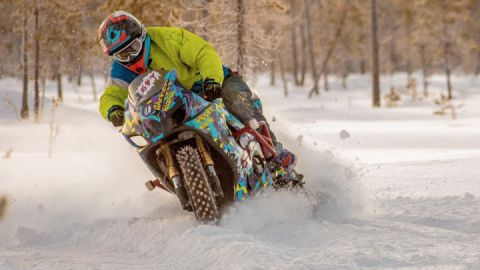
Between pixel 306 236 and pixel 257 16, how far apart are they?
564 inches

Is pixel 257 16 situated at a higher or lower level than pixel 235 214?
higher

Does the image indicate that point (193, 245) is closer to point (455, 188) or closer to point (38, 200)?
point (38, 200)

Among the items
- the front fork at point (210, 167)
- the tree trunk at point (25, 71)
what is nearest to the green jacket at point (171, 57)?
the front fork at point (210, 167)

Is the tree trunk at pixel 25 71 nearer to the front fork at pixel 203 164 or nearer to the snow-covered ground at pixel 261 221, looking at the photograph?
the snow-covered ground at pixel 261 221

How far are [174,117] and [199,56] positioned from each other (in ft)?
2.40

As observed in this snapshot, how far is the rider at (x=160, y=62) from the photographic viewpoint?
5.11 metres

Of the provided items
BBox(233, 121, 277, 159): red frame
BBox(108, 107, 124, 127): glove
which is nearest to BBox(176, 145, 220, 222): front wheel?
BBox(108, 107, 124, 127): glove

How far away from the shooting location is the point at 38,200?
6586 mm

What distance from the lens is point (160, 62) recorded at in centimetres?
545

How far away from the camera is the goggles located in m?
5.17

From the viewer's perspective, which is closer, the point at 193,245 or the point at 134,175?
the point at 193,245

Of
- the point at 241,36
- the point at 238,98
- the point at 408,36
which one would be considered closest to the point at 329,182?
the point at 238,98

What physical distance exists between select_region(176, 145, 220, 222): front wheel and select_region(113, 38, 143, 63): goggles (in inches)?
35.5

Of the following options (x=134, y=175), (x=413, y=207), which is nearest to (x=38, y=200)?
(x=134, y=175)
